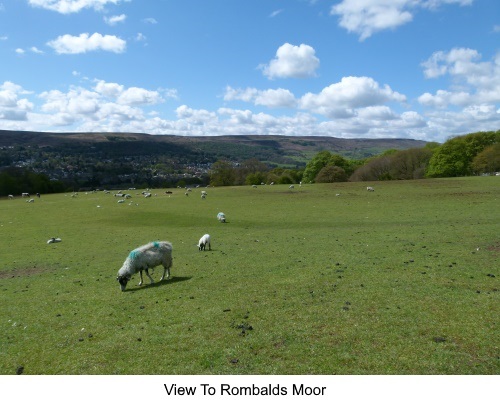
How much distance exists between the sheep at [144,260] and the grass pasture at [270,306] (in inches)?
28.6

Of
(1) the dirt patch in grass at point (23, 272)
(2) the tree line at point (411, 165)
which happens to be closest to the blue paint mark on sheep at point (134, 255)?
(1) the dirt patch in grass at point (23, 272)

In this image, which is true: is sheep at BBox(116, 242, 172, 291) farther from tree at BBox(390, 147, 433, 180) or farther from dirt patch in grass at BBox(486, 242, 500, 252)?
tree at BBox(390, 147, 433, 180)

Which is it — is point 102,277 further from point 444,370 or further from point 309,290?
point 444,370

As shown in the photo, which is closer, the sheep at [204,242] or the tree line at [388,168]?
the sheep at [204,242]

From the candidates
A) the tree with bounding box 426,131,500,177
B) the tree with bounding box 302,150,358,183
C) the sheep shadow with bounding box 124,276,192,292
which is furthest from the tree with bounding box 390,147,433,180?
the sheep shadow with bounding box 124,276,192,292

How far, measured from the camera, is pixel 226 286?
647 inches

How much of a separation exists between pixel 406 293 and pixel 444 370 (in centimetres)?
540

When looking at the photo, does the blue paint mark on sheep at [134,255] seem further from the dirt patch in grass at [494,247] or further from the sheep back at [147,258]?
the dirt patch in grass at [494,247]

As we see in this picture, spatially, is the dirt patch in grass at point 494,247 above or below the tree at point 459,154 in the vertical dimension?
below

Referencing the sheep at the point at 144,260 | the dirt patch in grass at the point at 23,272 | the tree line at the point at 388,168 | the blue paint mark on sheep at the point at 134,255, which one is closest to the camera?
the sheep at the point at 144,260

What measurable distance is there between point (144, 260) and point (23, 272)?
10.2m

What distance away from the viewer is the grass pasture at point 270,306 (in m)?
9.53

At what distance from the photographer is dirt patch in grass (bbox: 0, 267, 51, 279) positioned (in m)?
22.8

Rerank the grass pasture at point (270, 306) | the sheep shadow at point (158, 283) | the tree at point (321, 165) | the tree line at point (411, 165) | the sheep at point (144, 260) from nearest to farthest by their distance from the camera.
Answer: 1. the grass pasture at point (270, 306)
2. the sheep at point (144, 260)
3. the sheep shadow at point (158, 283)
4. the tree line at point (411, 165)
5. the tree at point (321, 165)
